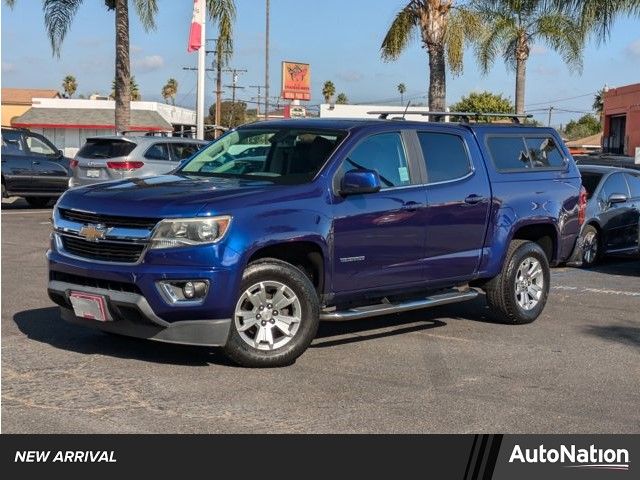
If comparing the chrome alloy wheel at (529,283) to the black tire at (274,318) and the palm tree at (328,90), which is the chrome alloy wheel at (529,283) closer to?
the black tire at (274,318)

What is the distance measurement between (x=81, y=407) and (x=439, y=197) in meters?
3.66

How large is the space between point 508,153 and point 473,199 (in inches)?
39.6

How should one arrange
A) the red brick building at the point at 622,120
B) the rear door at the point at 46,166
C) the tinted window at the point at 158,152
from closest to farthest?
the tinted window at the point at 158,152, the rear door at the point at 46,166, the red brick building at the point at 622,120

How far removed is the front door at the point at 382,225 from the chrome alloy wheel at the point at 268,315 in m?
0.52

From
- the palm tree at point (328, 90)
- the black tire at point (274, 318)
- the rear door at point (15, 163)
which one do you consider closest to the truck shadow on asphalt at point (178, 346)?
the black tire at point (274, 318)

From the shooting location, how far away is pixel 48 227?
55.7ft

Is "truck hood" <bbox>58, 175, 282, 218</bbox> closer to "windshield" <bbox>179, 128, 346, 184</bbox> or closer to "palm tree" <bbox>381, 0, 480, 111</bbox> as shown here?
"windshield" <bbox>179, 128, 346, 184</bbox>

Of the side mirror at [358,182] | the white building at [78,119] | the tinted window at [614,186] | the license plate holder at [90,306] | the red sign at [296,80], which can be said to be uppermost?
the red sign at [296,80]

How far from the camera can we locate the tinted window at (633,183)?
1447 cm

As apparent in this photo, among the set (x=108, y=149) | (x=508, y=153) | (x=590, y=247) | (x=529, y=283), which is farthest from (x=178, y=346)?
(x=108, y=149)

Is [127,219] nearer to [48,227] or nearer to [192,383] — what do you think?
[192,383]

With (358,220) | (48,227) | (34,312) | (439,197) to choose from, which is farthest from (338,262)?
(48,227)

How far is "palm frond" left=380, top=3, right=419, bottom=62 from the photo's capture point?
2247cm

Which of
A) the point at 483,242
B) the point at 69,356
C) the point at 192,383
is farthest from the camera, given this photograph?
the point at 483,242
